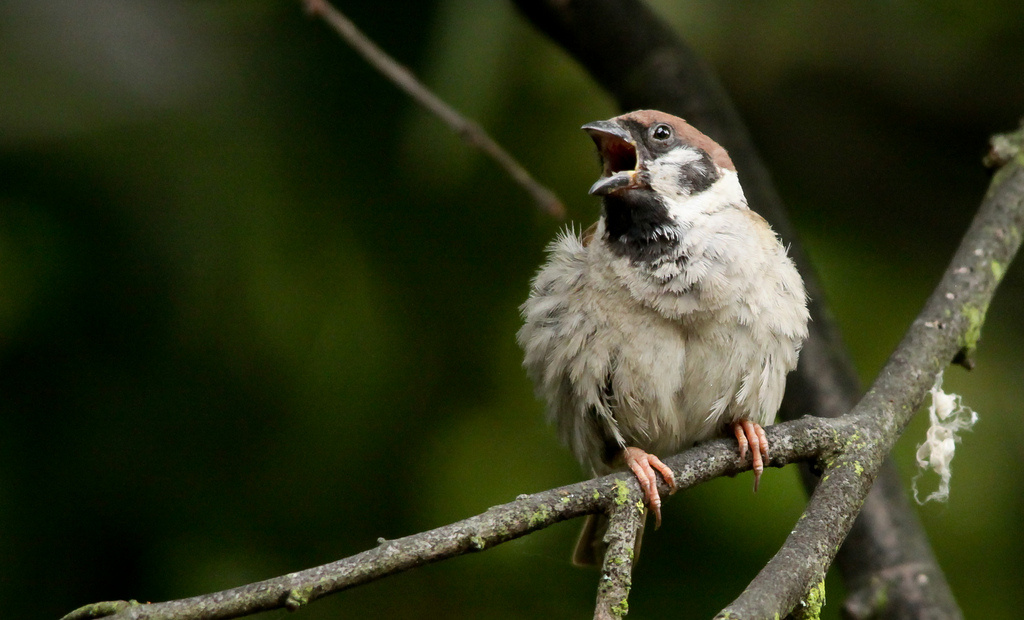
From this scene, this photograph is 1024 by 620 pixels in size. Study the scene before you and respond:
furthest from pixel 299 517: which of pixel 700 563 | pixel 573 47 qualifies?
pixel 573 47

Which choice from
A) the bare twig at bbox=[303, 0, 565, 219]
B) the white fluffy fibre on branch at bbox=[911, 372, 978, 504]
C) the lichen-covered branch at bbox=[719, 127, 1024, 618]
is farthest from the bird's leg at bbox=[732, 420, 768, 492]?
the bare twig at bbox=[303, 0, 565, 219]

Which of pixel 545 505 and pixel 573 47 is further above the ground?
pixel 573 47

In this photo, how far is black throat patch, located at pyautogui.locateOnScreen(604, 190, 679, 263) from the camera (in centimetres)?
217

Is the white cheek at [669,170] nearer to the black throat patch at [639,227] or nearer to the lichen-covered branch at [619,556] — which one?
the black throat patch at [639,227]

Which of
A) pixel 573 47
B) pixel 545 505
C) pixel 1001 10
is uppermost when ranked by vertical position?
pixel 1001 10

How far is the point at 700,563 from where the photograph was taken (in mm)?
3496

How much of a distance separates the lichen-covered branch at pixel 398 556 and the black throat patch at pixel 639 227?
66 centimetres

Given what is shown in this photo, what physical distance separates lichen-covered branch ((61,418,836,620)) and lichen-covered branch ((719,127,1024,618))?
0.31 m

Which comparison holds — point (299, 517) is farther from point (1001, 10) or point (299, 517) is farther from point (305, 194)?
point (1001, 10)

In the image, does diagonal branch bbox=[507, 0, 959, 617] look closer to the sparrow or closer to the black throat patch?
the sparrow

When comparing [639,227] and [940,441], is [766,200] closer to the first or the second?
[639,227]

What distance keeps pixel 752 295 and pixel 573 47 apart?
Answer: 4.88 feet

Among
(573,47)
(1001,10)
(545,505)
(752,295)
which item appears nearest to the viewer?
(545,505)

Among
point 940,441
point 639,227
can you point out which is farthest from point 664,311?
point 940,441
